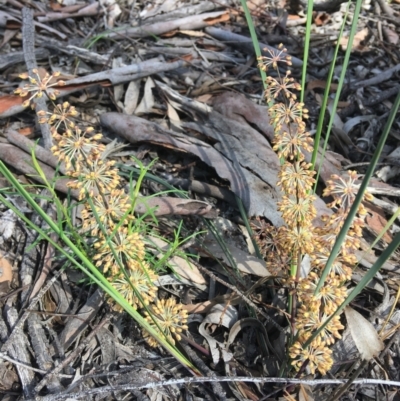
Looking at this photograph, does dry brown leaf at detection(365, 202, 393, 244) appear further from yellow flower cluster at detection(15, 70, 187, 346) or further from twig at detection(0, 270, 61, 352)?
twig at detection(0, 270, 61, 352)

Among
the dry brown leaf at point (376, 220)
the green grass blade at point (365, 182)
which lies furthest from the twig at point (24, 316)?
the dry brown leaf at point (376, 220)

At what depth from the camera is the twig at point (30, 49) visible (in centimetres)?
250

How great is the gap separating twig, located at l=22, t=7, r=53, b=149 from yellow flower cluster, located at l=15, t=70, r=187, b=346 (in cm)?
94

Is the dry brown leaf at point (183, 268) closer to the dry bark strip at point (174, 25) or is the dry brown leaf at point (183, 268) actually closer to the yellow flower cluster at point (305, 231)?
the yellow flower cluster at point (305, 231)

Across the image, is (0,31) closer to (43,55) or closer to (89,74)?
(43,55)

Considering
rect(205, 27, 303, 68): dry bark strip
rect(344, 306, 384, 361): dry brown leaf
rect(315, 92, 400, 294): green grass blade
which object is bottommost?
rect(344, 306, 384, 361): dry brown leaf

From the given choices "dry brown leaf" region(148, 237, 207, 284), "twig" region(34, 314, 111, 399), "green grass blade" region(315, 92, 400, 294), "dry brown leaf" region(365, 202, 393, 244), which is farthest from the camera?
"dry brown leaf" region(365, 202, 393, 244)

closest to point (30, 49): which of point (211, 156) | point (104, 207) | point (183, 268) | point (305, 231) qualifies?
point (211, 156)

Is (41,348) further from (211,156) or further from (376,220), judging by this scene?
(376,220)

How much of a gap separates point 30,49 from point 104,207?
1778 millimetres

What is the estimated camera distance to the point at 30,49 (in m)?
2.91

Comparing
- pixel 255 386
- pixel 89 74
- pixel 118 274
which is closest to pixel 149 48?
pixel 89 74

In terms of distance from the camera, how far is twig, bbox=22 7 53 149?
2.50 meters

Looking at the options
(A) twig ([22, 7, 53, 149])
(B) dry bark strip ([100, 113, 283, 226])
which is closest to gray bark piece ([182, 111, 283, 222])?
(B) dry bark strip ([100, 113, 283, 226])
